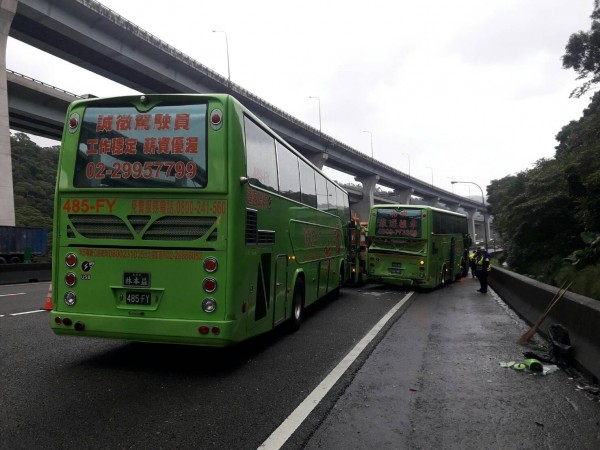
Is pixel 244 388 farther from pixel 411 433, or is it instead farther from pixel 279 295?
pixel 279 295

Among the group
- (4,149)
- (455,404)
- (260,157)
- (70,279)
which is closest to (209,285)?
(70,279)

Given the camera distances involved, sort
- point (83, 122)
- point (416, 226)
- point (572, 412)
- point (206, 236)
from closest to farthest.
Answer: point (572, 412)
point (206, 236)
point (83, 122)
point (416, 226)

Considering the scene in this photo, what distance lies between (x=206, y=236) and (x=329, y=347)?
3.00 metres

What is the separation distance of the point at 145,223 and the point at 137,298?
3.02 ft

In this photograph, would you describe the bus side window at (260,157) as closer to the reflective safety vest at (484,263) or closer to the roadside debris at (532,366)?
the roadside debris at (532,366)

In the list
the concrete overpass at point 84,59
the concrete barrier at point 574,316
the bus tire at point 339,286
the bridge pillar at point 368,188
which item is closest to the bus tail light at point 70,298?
the concrete barrier at point 574,316

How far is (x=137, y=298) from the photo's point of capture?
6.12 metres

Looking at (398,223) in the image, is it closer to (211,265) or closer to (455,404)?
(211,265)

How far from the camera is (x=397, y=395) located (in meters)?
5.42

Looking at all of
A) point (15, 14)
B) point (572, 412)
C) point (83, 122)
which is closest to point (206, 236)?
point (83, 122)

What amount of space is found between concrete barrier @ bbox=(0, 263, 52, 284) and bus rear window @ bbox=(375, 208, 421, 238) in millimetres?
14092

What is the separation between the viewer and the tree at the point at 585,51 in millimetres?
28578

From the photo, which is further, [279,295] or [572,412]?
[279,295]

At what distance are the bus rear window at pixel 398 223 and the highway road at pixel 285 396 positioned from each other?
28.7ft
